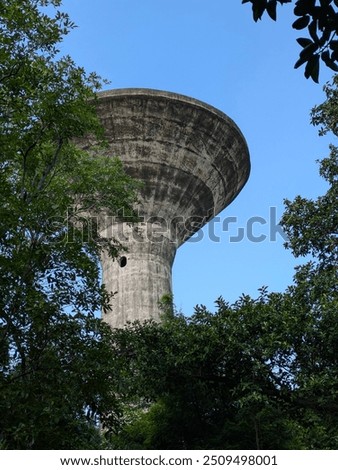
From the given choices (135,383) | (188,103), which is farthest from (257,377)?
(188,103)

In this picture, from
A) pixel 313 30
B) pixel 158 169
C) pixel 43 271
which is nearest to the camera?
pixel 313 30

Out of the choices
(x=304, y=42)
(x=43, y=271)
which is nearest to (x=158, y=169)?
(x=43, y=271)

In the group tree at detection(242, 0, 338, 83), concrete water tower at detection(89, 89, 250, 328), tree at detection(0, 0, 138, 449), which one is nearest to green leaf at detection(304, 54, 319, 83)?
tree at detection(242, 0, 338, 83)

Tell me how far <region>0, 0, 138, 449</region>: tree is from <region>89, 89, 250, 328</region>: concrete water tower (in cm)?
1040

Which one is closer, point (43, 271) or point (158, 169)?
point (43, 271)

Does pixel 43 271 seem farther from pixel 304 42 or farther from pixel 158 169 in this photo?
pixel 158 169

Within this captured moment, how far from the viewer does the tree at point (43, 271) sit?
9.78m

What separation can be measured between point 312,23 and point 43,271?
591 centimetres

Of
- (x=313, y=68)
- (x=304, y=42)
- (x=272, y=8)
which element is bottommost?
(x=313, y=68)

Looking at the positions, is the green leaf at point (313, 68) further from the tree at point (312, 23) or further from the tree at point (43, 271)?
the tree at point (43, 271)

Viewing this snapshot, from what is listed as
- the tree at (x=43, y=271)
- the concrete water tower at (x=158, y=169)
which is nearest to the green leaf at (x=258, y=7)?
the tree at (x=43, y=271)

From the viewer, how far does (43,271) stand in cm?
1052

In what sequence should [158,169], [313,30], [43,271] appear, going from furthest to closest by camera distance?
Answer: [158,169] → [43,271] → [313,30]

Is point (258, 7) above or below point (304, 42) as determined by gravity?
above
